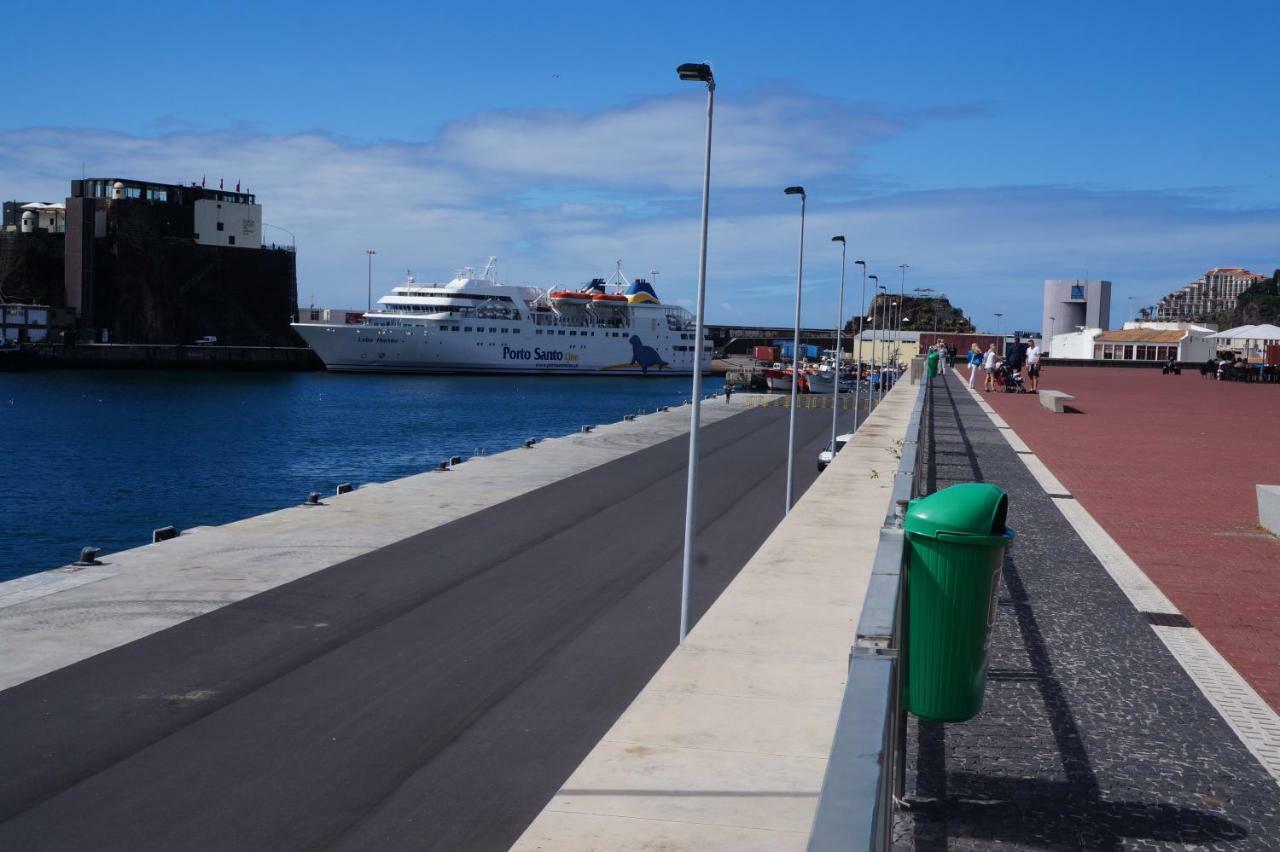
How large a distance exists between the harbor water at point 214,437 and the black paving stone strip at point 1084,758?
21.1 meters

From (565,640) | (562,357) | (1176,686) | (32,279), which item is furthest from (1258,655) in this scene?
(32,279)

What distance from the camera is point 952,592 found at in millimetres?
4789

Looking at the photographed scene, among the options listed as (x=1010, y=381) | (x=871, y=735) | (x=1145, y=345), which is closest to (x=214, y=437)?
Answer: (x=1010, y=381)

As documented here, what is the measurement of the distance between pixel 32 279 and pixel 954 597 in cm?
11631

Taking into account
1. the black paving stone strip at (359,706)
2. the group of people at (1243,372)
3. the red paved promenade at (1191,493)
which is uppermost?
the group of people at (1243,372)

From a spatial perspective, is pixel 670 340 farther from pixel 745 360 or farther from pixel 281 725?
pixel 281 725

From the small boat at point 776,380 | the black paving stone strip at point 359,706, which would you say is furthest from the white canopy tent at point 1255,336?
the black paving stone strip at point 359,706

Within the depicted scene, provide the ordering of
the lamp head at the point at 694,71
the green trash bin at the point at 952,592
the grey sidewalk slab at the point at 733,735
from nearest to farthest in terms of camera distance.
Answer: the grey sidewalk slab at the point at 733,735, the green trash bin at the point at 952,592, the lamp head at the point at 694,71

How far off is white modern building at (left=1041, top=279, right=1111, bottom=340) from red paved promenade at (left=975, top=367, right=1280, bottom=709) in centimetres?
7921

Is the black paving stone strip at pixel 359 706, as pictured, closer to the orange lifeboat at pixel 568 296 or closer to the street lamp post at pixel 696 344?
the street lamp post at pixel 696 344

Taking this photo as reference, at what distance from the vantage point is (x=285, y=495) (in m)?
35.5

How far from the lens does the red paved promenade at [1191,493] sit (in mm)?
8070

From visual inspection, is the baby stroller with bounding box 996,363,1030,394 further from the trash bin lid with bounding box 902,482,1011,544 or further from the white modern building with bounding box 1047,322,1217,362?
the white modern building with bounding box 1047,322,1217,362

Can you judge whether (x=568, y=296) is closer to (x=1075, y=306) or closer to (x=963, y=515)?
(x=1075, y=306)
